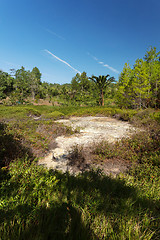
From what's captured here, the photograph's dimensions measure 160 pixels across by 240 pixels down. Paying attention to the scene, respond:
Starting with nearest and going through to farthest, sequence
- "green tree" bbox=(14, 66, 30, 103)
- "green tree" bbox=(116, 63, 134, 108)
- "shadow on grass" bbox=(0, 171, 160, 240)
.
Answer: "shadow on grass" bbox=(0, 171, 160, 240)
"green tree" bbox=(116, 63, 134, 108)
"green tree" bbox=(14, 66, 30, 103)

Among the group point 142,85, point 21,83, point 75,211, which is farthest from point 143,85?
point 21,83

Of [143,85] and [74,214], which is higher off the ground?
[143,85]

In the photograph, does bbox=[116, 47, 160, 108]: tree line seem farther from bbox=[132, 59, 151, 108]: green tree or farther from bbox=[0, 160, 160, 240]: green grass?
bbox=[0, 160, 160, 240]: green grass

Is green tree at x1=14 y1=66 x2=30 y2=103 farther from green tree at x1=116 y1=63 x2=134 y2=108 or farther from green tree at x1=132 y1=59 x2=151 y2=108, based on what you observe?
green tree at x1=132 y1=59 x2=151 y2=108

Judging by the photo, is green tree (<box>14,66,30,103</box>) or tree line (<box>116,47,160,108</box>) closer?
tree line (<box>116,47,160,108</box>)

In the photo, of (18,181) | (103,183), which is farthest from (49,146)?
(103,183)

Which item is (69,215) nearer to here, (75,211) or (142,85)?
(75,211)

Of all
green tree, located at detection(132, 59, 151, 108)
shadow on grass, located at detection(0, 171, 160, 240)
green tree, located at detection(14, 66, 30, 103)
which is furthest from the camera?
green tree, located at detection(14, 66, 30, 103)

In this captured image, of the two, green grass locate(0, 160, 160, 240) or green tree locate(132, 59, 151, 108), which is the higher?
green tree locate(132, 59, 151, 108)

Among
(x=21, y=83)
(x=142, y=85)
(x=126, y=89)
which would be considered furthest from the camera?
(x=21, y=83)

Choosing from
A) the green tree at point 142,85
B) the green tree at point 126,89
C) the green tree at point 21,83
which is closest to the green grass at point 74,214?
the green tree at point 142,85

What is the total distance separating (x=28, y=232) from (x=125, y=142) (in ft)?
14.9

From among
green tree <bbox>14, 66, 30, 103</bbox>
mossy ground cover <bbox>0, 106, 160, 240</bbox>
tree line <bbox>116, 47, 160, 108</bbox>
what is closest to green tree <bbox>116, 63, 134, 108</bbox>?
tree line <bbox>116, 47, 160, 108</bbox>

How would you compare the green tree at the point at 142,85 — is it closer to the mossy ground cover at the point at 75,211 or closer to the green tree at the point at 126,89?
the green tree at the point at 126,89
